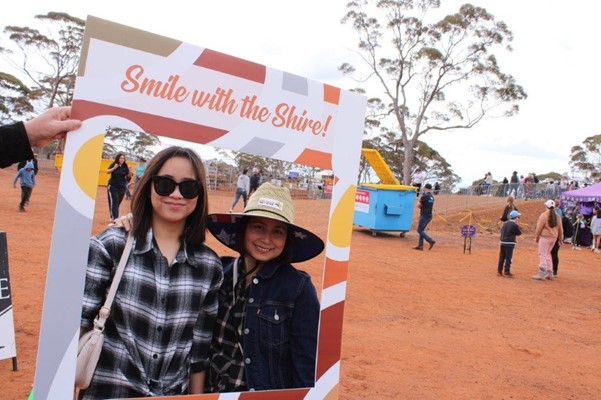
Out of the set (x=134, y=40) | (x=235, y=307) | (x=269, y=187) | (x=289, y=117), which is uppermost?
(x=134, y=40)

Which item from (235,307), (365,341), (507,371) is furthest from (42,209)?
(235,307)

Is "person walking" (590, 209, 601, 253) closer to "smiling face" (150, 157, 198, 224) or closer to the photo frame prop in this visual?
the photo frame prop

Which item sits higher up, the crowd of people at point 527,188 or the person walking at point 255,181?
the crowd of people at point 527,188

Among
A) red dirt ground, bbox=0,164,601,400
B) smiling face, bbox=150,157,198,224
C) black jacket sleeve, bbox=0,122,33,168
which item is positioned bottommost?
red dirt ground, bbox=0,164,601,400

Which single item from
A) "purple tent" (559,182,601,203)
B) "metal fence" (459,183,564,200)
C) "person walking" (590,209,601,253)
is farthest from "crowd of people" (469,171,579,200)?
"person walking" (590,209,601,253)

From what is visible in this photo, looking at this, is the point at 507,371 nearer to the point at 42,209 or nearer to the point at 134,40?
the point at 134,40

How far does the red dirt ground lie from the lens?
462cm

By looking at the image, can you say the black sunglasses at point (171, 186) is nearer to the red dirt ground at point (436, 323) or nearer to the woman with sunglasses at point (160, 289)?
the woman with sunglasses at point (160, 289)

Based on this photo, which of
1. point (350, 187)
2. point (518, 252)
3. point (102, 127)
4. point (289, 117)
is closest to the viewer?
point (102, 127)

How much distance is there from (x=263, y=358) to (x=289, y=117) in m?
0.97

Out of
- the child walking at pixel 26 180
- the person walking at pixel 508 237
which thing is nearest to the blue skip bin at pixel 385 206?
the person walking at pixel 508 237

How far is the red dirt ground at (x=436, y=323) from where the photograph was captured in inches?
182

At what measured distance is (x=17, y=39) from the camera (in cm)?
3541

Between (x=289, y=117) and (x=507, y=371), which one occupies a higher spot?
(x=289, y=117)
